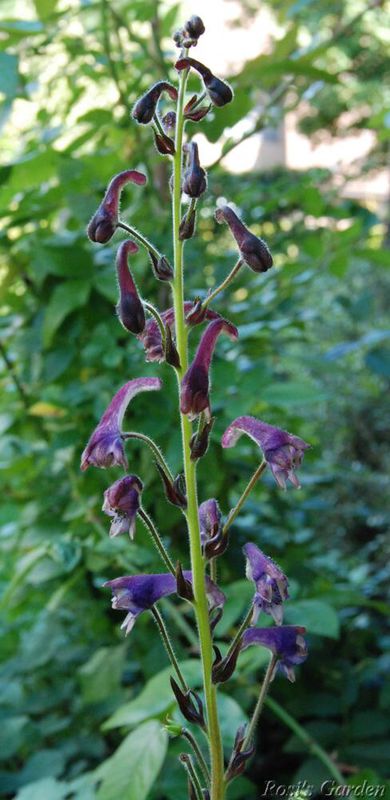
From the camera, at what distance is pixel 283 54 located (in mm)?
1823

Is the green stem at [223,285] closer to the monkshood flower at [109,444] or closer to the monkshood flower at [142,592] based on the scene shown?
the monkshood flower at [109,444]

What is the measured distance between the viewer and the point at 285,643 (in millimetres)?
845

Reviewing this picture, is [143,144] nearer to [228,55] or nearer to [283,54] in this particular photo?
[283,54]

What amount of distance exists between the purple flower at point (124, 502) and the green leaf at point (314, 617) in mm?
640

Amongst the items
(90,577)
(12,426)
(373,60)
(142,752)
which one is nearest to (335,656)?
(90,577)

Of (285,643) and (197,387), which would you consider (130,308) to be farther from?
(285,643)

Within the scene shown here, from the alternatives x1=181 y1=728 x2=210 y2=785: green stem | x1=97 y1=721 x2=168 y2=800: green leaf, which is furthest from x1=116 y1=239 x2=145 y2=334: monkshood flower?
x1=97 y1=721 x2=168 y2=800: green leaf

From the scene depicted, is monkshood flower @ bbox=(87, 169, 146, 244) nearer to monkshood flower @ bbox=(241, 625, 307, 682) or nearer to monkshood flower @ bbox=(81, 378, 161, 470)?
monkshood flower @ bbox=(81, 378, 161, 470)

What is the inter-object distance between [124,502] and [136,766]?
51cm

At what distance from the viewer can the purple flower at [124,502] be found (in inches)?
30.0

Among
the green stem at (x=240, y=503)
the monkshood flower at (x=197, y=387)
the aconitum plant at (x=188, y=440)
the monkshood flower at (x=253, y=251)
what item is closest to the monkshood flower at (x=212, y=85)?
the aconitum plant at (x=188, y=440)

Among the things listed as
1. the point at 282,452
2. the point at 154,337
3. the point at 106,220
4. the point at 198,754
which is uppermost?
the point at 106,220

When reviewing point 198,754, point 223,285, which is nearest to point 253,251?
point 223,285

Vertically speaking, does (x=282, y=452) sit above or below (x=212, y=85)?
below
